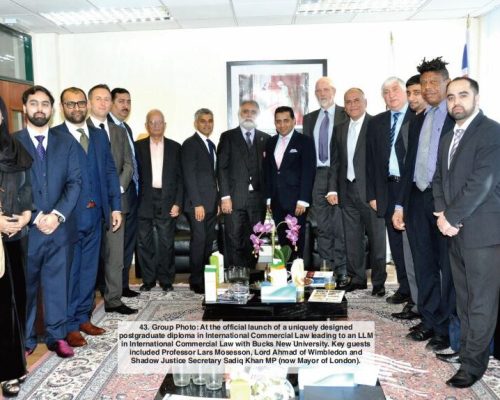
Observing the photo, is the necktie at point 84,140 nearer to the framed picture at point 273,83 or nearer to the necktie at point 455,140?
the necktie at point 455,140

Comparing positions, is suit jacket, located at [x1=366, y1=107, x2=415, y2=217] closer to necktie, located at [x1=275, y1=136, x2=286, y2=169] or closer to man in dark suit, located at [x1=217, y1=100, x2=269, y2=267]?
necktie, located at [x1=275, y1=136, x2=286, y2=169]

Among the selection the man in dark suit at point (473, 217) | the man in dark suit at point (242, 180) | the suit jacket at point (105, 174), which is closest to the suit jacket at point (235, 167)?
the man in dark suit at point (242, 180)

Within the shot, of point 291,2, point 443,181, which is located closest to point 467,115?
point 443,181

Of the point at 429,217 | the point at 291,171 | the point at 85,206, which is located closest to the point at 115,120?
the point at 85,206

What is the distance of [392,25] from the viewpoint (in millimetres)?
6215

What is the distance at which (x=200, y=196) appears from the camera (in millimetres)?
4859

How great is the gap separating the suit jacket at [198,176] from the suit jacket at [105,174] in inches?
38.4

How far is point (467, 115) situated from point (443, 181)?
388 millimetres

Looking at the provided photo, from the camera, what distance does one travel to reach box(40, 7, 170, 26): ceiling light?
5479 mm

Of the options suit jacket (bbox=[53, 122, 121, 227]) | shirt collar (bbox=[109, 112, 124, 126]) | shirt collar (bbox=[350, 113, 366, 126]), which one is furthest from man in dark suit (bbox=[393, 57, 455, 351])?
shirt collar (bbox=[109, 112, 124, 126])

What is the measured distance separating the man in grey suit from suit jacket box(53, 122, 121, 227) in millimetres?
245

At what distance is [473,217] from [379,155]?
148cm

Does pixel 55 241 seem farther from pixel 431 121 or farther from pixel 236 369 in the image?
pixel 431 121

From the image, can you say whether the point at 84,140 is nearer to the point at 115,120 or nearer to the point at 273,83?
the point at 115,120
